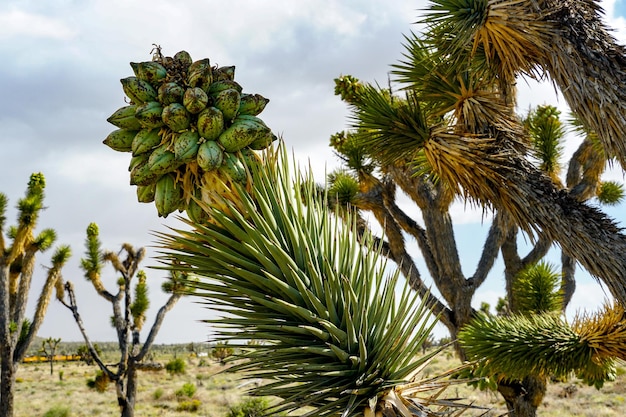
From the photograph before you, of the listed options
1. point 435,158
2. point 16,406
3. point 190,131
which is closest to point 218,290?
point 190,131

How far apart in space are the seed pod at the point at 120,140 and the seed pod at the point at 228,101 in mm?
402

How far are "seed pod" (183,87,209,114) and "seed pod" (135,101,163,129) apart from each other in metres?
0.12

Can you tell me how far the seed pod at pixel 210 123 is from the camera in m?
2.31

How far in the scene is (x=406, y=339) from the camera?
92.8 inches

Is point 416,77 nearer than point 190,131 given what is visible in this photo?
No

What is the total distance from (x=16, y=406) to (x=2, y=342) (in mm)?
8128

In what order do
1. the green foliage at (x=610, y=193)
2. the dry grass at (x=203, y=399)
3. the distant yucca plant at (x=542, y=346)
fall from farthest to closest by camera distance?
the dry grass at (x=203, y=399), the green foliage at (x=610, y=193), the distant yucca plant at (x=542, y=346)

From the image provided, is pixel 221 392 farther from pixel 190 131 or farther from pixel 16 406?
pixel 190 131

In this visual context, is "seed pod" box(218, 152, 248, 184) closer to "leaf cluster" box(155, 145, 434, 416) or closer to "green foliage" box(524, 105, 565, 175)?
"leaf cluster" box(155, 145, 434, 416)

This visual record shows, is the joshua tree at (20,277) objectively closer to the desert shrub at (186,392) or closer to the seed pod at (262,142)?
the desert shrub at (186,392)

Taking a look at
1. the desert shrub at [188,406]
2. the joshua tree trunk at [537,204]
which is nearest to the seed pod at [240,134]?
the joshua tree trunk at [537,204]

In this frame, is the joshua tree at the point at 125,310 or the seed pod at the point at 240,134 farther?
the joshua tree at the point at 125,310

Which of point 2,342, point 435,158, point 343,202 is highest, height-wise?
point 343,202

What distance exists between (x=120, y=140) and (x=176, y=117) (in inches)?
12.3
